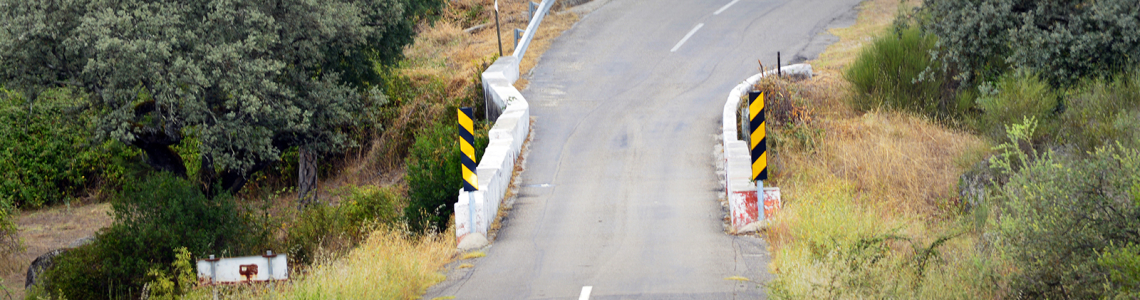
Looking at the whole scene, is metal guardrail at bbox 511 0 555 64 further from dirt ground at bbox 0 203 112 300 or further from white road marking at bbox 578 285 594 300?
white road marking at bbox 578 285 594 300

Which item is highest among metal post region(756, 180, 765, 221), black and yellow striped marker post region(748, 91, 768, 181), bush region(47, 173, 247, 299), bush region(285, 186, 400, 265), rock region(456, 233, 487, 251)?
black and yellow striped marker post region(748, 91, 768, 181)

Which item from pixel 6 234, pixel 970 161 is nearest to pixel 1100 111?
pixel 970 161

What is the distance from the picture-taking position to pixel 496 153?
12.6 meters

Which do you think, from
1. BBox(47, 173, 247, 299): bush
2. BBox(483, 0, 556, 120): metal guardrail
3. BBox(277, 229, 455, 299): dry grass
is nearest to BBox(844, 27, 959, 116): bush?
BBox(483, 0, 556, 120): metal guardrail

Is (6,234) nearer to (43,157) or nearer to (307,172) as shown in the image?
(307,172)

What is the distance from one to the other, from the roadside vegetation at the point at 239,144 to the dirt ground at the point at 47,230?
19 centimetres

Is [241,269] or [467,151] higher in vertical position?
[241,269]

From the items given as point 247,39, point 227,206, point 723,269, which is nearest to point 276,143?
point 247,39

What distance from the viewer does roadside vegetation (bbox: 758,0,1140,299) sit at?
657 centimetres

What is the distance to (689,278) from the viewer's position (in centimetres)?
856

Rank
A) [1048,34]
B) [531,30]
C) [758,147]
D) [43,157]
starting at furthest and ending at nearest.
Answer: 1. [43,157]
2. [531,30]
3. [1048,34]
4. [758,147]

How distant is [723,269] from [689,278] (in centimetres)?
48

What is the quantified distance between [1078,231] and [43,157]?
23999mm

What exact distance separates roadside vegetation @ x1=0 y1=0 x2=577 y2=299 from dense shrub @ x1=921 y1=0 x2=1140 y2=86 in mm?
7742
